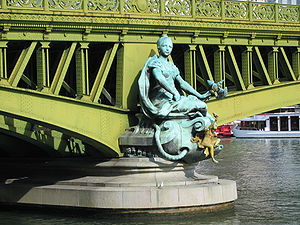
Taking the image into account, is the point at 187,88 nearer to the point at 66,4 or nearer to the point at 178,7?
the point at 178,7

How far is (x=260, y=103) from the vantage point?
30.4 meters

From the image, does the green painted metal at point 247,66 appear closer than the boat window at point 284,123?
Yes

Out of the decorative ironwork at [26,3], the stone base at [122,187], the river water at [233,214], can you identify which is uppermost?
the decorative ironwork at [26,3]

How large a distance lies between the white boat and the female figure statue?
68802 millimetres

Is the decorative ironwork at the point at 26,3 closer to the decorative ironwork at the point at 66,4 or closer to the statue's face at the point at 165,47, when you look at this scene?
the decorative ironwork at the point at 66,4

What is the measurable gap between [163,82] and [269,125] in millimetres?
74945

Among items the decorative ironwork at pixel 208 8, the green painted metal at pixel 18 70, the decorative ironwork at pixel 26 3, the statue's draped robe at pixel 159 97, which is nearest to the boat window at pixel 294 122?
the decorative ironwork at pixel 208 8

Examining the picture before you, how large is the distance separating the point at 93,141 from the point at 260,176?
48.6 ft

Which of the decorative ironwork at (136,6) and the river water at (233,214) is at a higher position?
the decorative ironwork at (136,6)

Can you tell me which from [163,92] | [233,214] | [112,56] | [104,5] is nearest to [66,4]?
[104,5]

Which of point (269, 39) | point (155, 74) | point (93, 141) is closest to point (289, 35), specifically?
point (269, 39)

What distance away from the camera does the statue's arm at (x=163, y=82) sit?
2538 cm

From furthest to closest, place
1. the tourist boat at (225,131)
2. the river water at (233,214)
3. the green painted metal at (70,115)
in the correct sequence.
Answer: the tourist boat at (225,131)
the river water at (233,214)
the green painted metal at (70,115)

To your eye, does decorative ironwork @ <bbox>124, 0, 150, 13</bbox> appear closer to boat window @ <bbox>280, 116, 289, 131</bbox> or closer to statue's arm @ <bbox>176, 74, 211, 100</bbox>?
statue's arm @ <bbox>176, 74, 211, 100</bbox>
